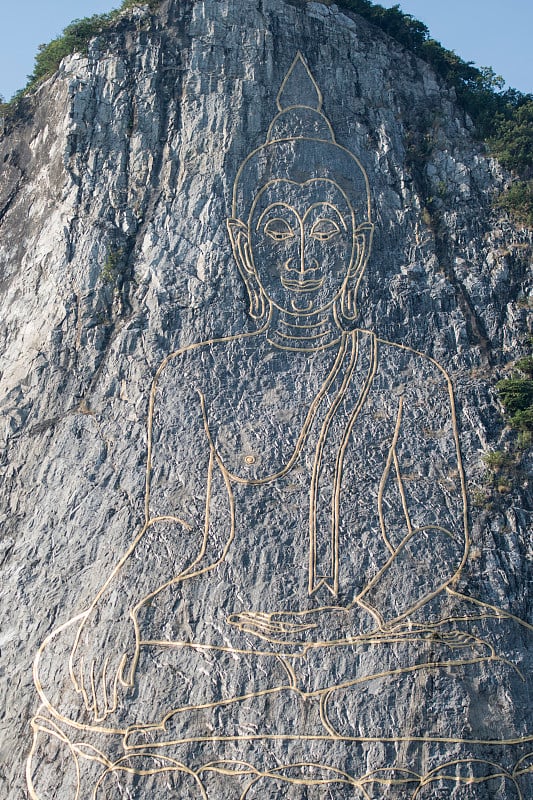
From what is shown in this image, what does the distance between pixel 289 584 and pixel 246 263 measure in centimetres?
378

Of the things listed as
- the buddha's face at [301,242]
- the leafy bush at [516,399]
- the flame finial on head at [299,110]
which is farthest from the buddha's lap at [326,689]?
the flame finial on head at [299,110]

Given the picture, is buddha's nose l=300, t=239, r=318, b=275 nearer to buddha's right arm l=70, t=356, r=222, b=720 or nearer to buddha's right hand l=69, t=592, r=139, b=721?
buddha's right arm l=70, t=356, r=222, b=720

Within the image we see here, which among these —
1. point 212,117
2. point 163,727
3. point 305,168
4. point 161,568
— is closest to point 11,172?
point 212,117

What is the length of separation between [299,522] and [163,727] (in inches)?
93.2

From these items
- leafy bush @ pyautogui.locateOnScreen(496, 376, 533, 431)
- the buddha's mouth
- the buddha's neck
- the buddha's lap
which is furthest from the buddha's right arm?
leafy bush @ pyautogui.locateOnScreen(496, 376, 533, 431)

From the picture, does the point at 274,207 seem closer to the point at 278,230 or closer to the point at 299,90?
the point at 278,230

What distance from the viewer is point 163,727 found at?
754 cm

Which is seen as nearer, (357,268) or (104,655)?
(104,655)

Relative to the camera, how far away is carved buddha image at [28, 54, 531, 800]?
7.50m

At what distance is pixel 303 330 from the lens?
9438 mm

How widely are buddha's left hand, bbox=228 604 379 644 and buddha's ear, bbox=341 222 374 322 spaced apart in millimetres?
3372

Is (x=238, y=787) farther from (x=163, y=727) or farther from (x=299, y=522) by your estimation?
(x=299, y=522)

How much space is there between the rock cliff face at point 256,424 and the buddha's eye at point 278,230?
5 cm

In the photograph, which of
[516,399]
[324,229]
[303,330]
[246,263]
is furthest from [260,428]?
[516,399]
